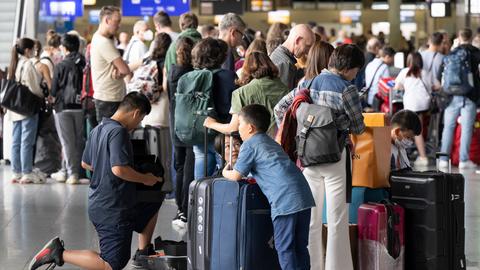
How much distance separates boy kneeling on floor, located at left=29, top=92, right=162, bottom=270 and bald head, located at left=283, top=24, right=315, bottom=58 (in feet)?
6.00

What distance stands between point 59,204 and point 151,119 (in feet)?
4.41

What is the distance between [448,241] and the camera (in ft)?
24.1

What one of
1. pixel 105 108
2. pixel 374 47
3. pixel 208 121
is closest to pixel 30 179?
pixel 105 108

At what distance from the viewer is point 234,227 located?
680cm

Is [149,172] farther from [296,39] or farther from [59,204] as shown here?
[59,204]

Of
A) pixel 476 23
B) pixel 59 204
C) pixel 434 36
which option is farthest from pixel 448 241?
pixel 476 23

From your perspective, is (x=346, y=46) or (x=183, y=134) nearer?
(x=346, y=46)

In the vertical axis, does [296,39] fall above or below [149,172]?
above

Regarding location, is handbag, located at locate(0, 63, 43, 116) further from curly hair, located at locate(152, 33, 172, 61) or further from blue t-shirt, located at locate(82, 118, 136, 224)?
blue t-shirt, located at locate(82, 118, 136, 224)

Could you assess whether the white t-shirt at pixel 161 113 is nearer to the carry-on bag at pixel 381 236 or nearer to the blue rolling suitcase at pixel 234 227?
the carry-on bag at pixel 381 236

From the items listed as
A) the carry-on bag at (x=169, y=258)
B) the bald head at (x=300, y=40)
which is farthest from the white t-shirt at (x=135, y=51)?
the carry-on bag at (x=169, y=258)

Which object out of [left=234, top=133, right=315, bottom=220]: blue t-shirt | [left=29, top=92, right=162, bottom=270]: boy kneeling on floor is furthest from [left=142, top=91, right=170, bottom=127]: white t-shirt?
[left=234, top=133, right=315, bottom=220]: blue t-shirt

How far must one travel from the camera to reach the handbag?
45.2ft

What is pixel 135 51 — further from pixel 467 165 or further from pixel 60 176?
pixel 467 165
